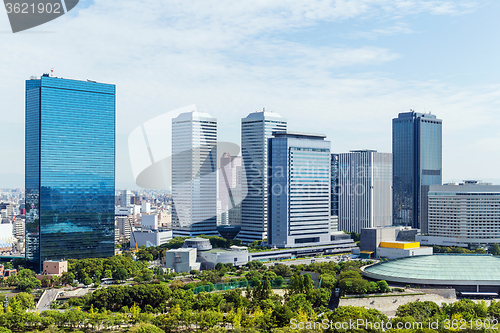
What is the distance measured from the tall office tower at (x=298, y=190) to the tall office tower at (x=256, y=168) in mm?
8202

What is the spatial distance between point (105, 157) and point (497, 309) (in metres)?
49.7

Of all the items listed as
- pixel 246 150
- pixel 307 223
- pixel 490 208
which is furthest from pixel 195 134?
pixel 490 208

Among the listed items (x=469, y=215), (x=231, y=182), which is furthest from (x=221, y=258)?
(x=469, y=215)

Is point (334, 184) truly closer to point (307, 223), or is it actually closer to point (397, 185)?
point (397, 185)

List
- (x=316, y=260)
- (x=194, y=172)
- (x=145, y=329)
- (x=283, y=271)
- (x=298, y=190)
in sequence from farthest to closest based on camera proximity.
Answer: (x=194, y=172) < (x=298, y=190) < (x=316, y=260) < (x=283, y=271) < (x=145, y=329)

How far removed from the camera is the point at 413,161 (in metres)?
106

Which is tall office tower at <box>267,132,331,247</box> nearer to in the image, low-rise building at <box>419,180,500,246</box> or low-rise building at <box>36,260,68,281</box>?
low-rise building at <box>419,180,500,246</box>

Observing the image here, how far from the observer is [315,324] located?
1271 inches

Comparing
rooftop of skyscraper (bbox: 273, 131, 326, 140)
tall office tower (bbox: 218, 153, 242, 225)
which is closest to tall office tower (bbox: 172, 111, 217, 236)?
tall office tower (bbox: 218, 153, 242, 225)

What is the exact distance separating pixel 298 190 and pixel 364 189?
27.9 m

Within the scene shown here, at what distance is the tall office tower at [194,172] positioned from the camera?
81188 mm

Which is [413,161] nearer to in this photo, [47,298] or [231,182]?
[231,182]

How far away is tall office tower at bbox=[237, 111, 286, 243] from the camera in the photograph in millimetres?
80375

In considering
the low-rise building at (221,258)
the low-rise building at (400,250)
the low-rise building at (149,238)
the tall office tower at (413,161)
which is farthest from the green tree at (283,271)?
the tall office tower at (413,161)
